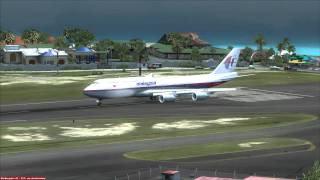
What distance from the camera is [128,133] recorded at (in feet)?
204

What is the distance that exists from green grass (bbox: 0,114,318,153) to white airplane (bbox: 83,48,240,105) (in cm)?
1378

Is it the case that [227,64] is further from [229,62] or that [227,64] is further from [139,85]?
[139,85]

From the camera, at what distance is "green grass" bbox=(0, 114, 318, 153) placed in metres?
56.3

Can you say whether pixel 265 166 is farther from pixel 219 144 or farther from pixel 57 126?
pixel 57 126

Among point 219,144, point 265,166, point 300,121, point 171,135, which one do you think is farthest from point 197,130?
point 265,166

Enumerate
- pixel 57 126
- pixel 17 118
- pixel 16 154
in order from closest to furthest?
pixel 16 154 → pixel 57 126 → pixel 17 118

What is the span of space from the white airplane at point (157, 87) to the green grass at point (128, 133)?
13.8 m

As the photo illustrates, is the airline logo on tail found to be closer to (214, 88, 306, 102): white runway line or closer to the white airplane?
the white airplane

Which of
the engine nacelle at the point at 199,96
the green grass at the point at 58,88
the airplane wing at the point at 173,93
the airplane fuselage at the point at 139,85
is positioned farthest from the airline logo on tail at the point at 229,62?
the green grass at the point at 58,88

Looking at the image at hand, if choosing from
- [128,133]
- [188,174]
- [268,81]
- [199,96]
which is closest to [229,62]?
[199,96]

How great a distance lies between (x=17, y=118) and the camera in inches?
2948

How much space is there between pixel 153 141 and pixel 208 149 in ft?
24.7

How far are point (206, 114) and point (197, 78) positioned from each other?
60.4ft

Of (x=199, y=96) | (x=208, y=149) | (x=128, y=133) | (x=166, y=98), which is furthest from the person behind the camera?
(x=199, y=96)
